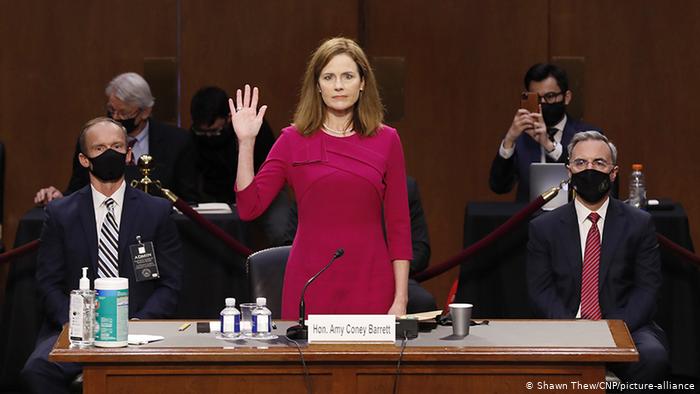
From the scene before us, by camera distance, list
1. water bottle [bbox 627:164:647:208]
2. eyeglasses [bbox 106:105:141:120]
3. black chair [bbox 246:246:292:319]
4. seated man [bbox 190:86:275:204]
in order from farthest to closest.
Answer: seated man [bbox 190:86:275:204]
eyeglasses [bbox 106:105:141:120]
water bottle [bbox 627:164:647:208]
black chair [bbox 246:246:292:319]

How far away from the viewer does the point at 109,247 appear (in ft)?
16.0

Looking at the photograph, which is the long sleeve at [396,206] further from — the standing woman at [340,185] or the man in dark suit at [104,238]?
the man in dark suit at [104,238]

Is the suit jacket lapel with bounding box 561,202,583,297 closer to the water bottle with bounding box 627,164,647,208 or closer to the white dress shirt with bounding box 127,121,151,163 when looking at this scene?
the water bottle with bounding box 627,164,647,208

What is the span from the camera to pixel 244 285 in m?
6.29

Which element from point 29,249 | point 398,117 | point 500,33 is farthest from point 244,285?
point 500,33

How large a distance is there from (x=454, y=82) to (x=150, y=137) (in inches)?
86.5

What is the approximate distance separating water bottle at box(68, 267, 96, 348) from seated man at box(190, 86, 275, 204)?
9.96ft

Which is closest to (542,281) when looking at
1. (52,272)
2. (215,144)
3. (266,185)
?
(266,185)

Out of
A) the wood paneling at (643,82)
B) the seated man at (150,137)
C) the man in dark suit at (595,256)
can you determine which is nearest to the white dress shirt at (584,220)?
the man in dark suit at (595,256)

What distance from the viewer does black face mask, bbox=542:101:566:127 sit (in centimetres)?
642

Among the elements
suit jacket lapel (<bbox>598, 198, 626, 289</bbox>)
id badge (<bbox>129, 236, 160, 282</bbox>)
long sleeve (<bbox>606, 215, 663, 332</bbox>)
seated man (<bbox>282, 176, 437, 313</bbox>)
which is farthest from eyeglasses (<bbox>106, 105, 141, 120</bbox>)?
long sleeve (<bbox>606, 215, 663, 332</bbox>)

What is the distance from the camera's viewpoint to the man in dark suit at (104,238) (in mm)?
4828

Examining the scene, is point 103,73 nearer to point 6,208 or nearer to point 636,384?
point 6,208

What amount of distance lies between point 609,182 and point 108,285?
2.14 metres
